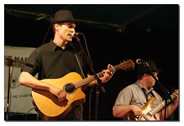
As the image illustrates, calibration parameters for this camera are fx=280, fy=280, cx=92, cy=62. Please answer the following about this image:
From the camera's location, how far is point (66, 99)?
3.15 metres

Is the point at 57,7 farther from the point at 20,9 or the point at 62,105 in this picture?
the point at 62,105

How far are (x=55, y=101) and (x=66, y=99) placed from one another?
0.12 m

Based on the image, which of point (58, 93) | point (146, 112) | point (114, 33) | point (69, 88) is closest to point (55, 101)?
point (58, 93)

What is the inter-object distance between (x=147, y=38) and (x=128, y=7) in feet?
4.14

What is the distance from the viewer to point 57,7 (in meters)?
4.50

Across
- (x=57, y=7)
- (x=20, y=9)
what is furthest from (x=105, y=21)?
(x=20, y=9)

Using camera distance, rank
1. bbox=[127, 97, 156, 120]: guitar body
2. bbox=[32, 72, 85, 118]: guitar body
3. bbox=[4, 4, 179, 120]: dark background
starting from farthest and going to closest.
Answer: bbox=[4, 4, 179, 120]: dark background, bbox=[127, 97, 156, 120]: guitar body, bbox=[32, 72, 85, 118]: guitar body

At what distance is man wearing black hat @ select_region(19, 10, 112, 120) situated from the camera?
3.12 m

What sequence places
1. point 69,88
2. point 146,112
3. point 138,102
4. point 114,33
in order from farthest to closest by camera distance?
point 114,33 → point 138,102 → point 146,112 → point 69,88

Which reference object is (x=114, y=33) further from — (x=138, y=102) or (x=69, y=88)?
(x=69, y=88)

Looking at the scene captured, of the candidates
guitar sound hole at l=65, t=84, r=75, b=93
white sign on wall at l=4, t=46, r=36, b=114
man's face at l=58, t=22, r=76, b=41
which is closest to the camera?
guitar sound hole at l=65, t=84, r=75, b=93

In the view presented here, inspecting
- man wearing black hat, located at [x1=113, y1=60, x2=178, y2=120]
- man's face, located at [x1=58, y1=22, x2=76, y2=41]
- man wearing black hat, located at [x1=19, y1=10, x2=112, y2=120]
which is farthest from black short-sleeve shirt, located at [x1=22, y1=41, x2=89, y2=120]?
man wearing black hat, located at [x1=113, y1=60, x2=178, y2=120]

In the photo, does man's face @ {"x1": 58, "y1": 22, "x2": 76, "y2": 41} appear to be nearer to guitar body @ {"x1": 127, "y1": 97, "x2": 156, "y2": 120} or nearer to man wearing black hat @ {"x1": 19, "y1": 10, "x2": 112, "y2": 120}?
man wearing black hat @ {"x1": 19, "y1": 10, "x2": 112, "y2": 120}

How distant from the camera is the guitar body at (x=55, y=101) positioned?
→ 3076 mm
